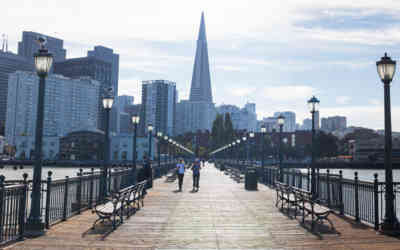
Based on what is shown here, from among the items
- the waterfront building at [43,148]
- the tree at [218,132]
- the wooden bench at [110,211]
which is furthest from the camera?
the waterfront building at [43,148]

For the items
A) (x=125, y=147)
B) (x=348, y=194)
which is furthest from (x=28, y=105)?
(x=348, y=194)

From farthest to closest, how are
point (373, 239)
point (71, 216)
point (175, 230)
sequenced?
point (71, 216), point (175, 230), point (373, 239)

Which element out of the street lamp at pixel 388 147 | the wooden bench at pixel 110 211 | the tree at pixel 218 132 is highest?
the tree at pixel 218 132

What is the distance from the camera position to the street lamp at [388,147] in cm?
1111

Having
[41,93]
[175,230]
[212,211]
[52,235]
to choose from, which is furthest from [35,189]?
[212,211]

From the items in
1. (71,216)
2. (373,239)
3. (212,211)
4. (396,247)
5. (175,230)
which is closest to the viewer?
(396,247)

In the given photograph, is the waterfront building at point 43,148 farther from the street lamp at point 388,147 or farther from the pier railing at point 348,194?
the street lamp at point 388,147

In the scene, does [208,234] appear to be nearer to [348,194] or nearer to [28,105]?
[348,194]

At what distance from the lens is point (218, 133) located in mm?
142250

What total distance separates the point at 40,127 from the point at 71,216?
3496mm

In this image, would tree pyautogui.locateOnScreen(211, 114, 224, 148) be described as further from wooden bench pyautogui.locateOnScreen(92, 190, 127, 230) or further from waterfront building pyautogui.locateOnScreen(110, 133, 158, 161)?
wooden bench pyautogui.locateOnScreen(92, 190, 127, 230)

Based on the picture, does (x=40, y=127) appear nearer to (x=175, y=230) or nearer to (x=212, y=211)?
(x=175, y=230)

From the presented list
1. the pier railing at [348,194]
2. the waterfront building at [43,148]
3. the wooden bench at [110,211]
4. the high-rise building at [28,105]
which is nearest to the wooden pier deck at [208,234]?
the wooden bench at [110,211]

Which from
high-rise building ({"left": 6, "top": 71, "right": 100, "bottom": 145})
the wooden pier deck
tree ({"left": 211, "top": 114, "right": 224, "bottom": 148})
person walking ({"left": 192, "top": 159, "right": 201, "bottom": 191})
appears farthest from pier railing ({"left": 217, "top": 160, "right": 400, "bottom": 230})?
high-rise building ({"left": 6, "top": 71, "right": 100, "bottom": 145})
